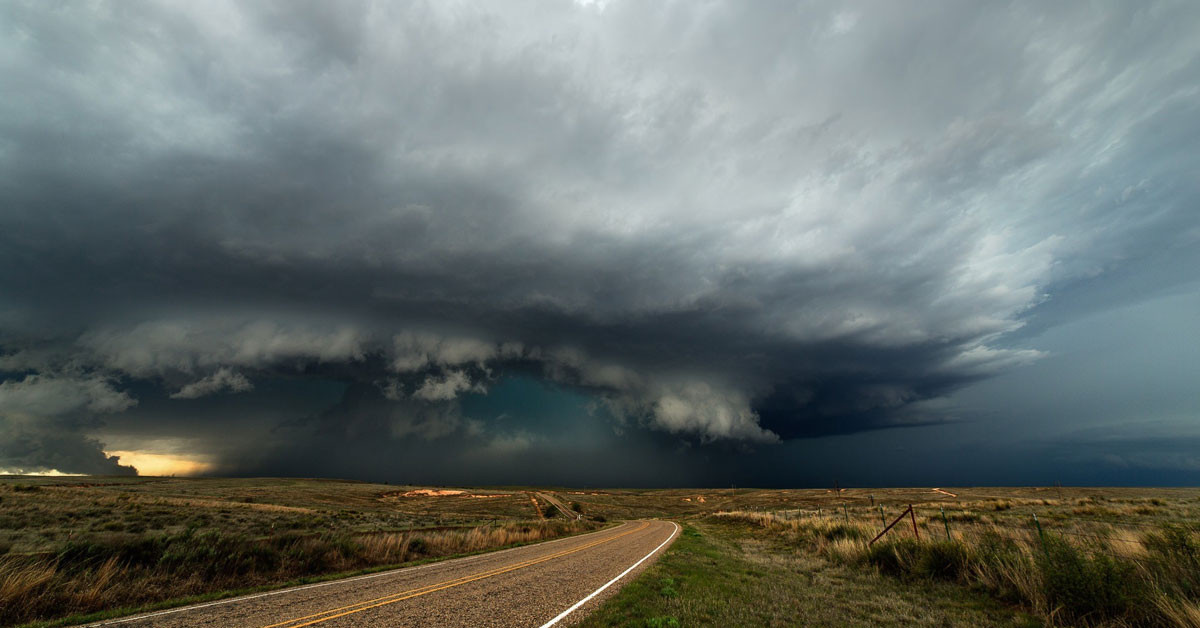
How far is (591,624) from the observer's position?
9531 mm

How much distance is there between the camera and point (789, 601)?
1247 cm

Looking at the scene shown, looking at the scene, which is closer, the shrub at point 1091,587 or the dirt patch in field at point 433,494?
the shrub at point 1091,587

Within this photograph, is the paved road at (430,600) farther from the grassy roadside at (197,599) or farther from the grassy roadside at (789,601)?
the grassy roadside at (789,601)

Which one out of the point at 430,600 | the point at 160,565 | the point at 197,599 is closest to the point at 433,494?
the point at 160,565

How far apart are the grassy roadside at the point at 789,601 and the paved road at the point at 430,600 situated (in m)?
1.23

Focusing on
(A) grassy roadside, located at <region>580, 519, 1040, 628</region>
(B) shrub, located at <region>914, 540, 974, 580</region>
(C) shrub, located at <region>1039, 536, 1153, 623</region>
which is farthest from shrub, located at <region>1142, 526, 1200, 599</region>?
(B) shrub, located at <region>914, 540, 974, 580</region>

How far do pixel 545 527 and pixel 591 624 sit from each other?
31273mm

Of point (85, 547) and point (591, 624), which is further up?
point (85, 547)

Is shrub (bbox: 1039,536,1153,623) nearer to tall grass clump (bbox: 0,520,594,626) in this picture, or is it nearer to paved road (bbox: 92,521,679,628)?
paved road (bbox: 92,521,679,628)

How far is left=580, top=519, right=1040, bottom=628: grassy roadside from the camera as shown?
1034cm

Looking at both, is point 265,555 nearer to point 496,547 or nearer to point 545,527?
point 496,547

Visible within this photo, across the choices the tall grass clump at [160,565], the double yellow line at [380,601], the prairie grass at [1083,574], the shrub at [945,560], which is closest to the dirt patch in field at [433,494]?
the tall grass clump at [160,565]

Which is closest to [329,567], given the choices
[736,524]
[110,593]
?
[110,593]

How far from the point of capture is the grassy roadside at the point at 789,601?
1034 cm
